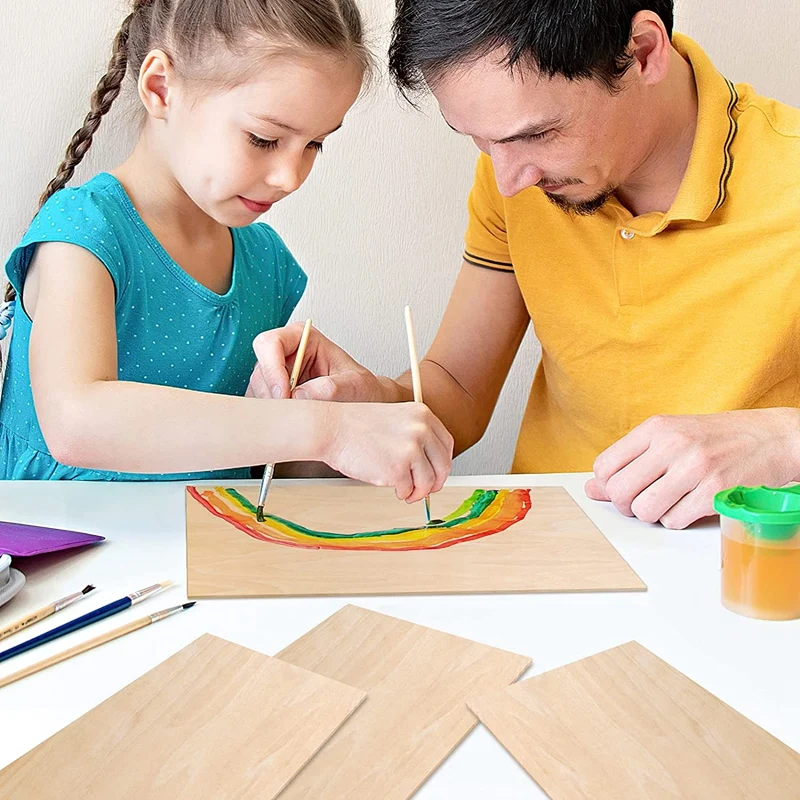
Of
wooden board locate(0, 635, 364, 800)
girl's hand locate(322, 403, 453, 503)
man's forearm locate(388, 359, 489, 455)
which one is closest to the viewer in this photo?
wooden board locate(0, 635, 364, 800)

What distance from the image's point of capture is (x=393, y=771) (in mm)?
482

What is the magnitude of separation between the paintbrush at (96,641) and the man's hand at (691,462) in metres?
0.43

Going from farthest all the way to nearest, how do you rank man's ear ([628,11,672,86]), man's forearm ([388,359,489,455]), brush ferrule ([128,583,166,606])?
man's forearm ([388,359,489,455])
man's ear ([628,11,672,86])
brush ferrule ([128,583,166,606])

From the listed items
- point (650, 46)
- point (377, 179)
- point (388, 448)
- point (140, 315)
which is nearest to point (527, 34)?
point (650, 46)

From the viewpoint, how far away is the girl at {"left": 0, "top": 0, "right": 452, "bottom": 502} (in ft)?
2.83

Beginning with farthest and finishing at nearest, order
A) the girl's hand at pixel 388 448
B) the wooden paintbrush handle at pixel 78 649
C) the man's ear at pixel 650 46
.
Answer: the man's ear at pixel 650 46 → the girl's hand at pixel 388 448 → the wooden paintbrush handle at pixel 78 649

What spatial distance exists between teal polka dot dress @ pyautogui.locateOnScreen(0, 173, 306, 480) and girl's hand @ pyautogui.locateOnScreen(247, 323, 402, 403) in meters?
0.11

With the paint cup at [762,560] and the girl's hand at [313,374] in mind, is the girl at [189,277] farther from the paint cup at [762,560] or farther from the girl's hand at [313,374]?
the paint cup at [762,560]

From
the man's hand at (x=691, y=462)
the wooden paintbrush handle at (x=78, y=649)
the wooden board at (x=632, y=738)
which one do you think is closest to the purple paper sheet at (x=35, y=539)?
the wooden paintbrush handle at (x=78, y=649)

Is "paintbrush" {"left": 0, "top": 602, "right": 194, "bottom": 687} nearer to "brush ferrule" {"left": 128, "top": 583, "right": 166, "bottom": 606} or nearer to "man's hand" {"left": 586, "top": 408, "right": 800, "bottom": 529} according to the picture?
"brush ferrule" {"left": 128, "top": 583, "right": 166, "bottom": 606}

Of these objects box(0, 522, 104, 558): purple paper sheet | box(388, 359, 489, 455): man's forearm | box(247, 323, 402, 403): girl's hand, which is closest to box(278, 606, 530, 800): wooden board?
box(0, 522, 104, 558): purple paper sheet

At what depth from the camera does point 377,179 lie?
158 cm

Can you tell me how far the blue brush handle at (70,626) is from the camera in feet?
1.98

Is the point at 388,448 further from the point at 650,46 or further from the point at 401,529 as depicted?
the point at 650,46
